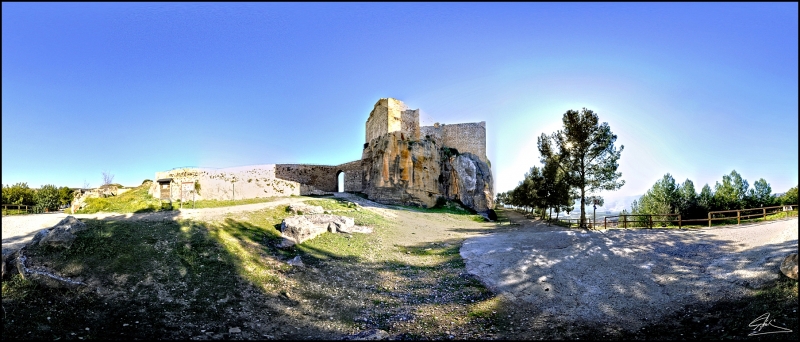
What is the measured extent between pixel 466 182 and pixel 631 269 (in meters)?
31.5

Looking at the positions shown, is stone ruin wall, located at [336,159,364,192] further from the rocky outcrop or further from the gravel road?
the gravel road

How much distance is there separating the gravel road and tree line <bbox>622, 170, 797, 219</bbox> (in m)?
22.3

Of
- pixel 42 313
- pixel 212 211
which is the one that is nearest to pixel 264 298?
pixel 42 313

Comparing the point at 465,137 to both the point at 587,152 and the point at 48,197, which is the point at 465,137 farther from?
the point at 48,197

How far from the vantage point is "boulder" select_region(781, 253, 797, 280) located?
913 centimetres

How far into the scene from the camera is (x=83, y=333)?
24.5 ft

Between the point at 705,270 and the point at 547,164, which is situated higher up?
the point at 547,164

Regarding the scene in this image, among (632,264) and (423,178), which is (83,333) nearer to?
(632,264)

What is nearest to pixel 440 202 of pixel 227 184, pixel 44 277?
pixel 227 184

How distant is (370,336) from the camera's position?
8523 mm

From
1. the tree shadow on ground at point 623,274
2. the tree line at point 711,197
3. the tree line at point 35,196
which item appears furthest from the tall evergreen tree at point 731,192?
the tree line at point 35,196

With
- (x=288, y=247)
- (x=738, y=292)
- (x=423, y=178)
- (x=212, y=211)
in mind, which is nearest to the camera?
(x=738, y=292)

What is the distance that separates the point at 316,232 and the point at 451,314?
8.81 metres

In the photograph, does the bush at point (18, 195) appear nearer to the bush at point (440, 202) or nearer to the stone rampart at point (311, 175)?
the stone rampart at point (311, 175)
